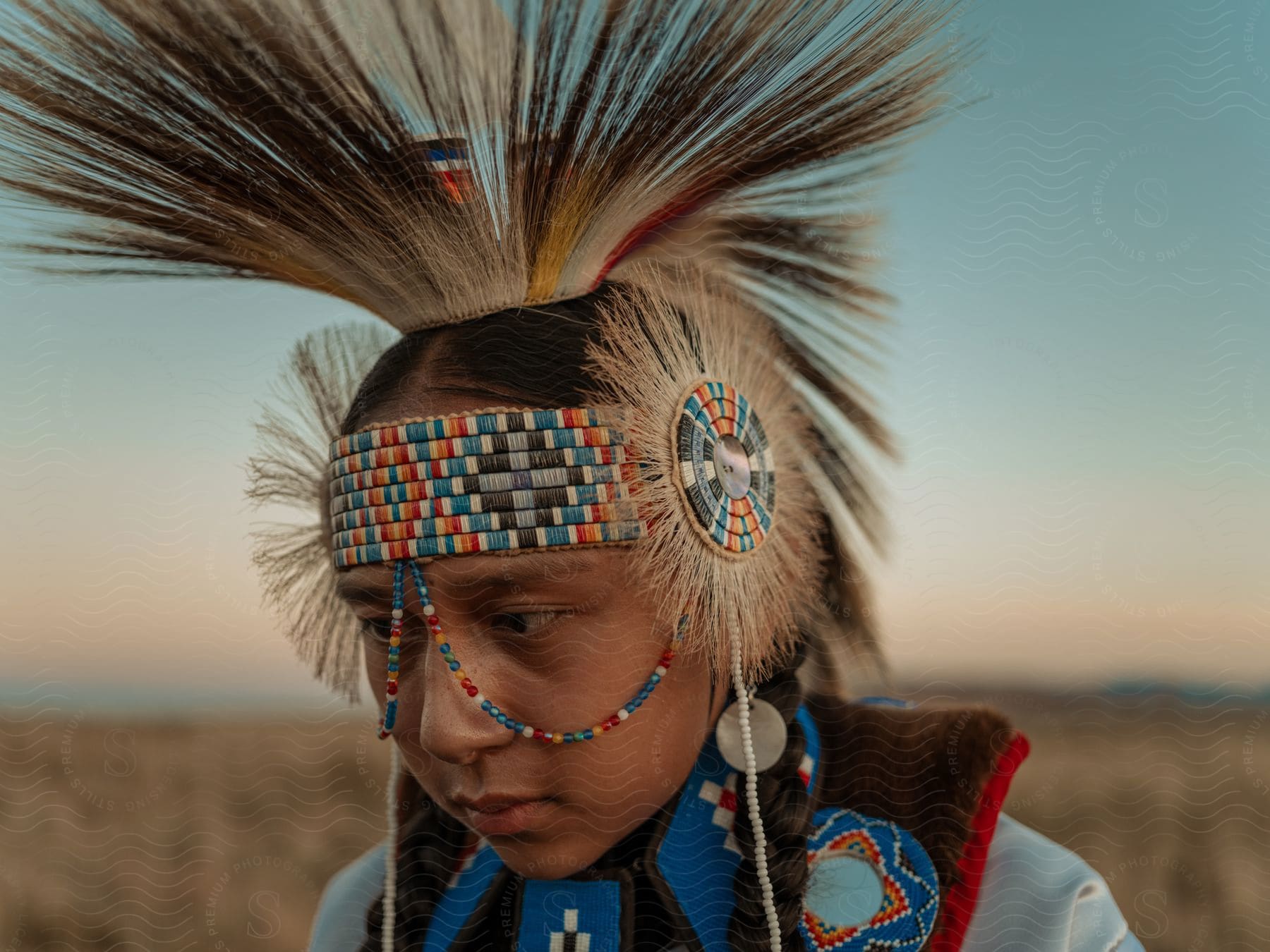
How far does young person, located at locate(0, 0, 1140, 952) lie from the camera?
1248 millimetres

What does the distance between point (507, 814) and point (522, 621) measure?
0.81 feet

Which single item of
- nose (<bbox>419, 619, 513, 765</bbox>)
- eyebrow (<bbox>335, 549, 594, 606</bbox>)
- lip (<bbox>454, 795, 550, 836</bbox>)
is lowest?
lip (<bbox>454, 795, 550, 836</bbox>)

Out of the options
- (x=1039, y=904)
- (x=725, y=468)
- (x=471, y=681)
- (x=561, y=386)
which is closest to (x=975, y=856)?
(x=1039, y=904)

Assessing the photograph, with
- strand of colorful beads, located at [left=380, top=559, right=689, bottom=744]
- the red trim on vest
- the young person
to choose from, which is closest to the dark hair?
the young person

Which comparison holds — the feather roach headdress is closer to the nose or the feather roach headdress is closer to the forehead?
the forehead

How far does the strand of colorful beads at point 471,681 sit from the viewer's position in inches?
48.4

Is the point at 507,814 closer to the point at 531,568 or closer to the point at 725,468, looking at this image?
the point at 531,568

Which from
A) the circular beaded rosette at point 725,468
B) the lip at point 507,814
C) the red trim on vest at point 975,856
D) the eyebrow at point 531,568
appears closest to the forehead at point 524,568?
the eyebrow at point 531,568

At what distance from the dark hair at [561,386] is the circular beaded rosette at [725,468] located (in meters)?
0.15

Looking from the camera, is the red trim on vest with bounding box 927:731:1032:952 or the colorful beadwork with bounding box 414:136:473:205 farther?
the red trim on vest with bounding box 927:731:1032:952

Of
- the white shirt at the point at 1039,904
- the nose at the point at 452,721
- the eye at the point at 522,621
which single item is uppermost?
the eye at the point at 522,621

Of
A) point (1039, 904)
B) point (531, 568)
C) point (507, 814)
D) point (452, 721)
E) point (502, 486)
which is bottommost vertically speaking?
point (1039, 904)

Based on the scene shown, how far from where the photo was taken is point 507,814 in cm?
128

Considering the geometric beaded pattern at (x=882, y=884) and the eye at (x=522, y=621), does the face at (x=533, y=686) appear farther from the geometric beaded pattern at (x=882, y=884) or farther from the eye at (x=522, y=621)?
the geometric beaded pattern at (x=882, y=884)
